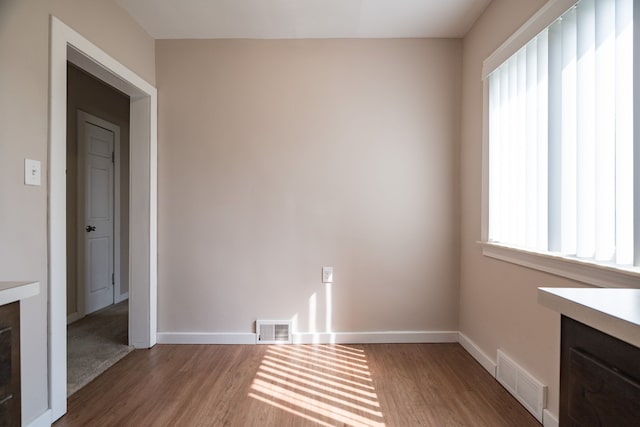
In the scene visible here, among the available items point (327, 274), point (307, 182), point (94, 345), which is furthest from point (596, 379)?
point (94, 345)

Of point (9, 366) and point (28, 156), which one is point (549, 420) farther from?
point (28, 156)

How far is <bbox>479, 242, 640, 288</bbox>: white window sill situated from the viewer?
3.92 ft

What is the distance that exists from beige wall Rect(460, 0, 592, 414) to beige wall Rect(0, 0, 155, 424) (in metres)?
2.51

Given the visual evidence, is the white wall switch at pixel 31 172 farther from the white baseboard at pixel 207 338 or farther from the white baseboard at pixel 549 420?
the white baseboard at pixel 549 420

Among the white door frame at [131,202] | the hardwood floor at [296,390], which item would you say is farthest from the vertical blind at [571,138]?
the white door frame at [131,202]

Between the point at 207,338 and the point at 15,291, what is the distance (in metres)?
1.92

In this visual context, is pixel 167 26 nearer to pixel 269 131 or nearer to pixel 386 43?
pixel 269 131

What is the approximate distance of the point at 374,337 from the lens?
2670 mm

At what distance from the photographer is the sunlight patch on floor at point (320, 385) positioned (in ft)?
5.75

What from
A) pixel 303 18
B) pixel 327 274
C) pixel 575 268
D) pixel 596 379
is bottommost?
pixel 327 274

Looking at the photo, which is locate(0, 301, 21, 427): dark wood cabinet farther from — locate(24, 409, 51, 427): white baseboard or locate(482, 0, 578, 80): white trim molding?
locate(482, 0, 578, 80): white trim molding

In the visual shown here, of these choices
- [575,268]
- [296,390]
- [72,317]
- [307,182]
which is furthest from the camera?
[72,317]

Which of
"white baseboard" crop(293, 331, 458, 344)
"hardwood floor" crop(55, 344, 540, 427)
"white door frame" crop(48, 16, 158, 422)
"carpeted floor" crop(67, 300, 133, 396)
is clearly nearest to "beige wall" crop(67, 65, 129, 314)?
"carpeted floor" crop(67, 300, 133, 396)

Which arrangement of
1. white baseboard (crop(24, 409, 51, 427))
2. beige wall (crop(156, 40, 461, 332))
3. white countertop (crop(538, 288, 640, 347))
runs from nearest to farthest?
white countertop (crop(538, 288, 640, 347)) < white baseboard (crop(24, 409, 51, 427)) < beige wall (crop(156, 40, 461, 332))
